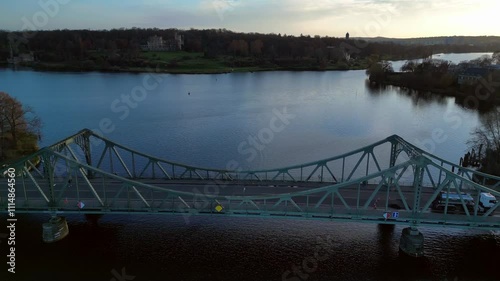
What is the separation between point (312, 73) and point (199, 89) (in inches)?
2236

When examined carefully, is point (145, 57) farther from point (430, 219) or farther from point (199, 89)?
point (430, 219)

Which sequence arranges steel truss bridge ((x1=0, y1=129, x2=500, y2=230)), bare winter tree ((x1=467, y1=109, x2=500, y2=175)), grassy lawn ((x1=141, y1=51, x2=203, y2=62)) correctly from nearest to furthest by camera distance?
steel truss bridge ((x1=0, y1=129, x2=500, y2=230)), bare winter tree ((x1=467, y1=109, x2=500, y2=175)), grassy lawn ((x1=141, y1=51, x2=203, y2=62))

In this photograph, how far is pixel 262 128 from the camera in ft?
213

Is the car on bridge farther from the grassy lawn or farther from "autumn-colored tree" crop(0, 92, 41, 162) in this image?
the grassy lawn

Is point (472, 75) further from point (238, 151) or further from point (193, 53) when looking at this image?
point (193, 53)

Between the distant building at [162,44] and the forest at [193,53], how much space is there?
3.35 m

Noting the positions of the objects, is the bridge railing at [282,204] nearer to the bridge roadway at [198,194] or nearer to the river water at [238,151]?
the bridge roadway at [198,194]

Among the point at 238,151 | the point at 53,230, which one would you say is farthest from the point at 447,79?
the point at 53,230

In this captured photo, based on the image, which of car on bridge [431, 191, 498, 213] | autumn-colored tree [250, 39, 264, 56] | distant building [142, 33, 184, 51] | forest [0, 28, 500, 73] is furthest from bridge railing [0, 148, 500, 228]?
distant building [142, 33, 184, 51]

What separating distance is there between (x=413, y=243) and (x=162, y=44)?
173 meters

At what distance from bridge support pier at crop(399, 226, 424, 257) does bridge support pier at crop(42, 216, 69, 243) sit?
24778 millimetres

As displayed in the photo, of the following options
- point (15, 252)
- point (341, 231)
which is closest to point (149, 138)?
point (15, 252)

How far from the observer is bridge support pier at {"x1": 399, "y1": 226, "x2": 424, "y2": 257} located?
2712cm

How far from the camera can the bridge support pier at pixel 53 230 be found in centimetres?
2859
